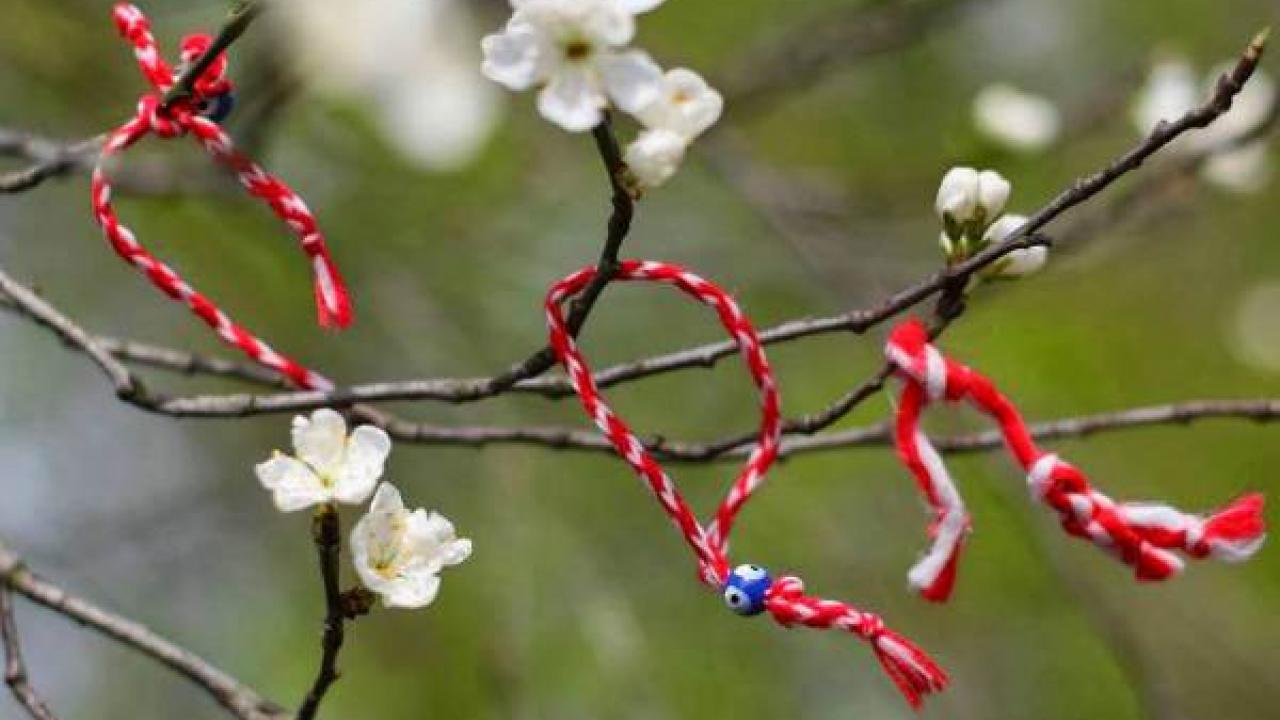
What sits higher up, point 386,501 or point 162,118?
point 162,118

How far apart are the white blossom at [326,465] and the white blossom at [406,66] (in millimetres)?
627

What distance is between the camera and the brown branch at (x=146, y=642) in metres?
0.78

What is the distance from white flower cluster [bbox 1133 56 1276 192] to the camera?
51.9 inches

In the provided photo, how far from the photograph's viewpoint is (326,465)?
2.24 ft

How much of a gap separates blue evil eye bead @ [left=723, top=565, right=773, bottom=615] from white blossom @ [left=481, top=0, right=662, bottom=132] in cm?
19

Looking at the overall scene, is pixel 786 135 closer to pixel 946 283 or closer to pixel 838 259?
pixel 838 259

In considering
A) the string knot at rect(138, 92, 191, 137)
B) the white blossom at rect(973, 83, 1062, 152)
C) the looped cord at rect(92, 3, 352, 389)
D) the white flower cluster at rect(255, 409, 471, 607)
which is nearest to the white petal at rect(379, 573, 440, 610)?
the white flower cluster at rect(255, 409, 471, 607)

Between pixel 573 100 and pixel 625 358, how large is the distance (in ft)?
5.28

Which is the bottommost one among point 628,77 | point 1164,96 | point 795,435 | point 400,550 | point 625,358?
point 625,358

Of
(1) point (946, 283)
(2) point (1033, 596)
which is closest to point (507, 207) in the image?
(2) point (1033, 596)

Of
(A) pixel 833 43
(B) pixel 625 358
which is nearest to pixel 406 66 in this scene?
(A) pixel 833 43

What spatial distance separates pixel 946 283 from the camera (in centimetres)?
71

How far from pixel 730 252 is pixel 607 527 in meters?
0.39

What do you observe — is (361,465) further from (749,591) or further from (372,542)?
(749,591)
